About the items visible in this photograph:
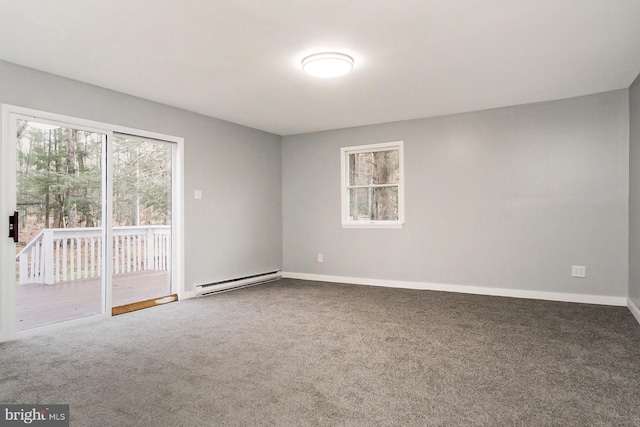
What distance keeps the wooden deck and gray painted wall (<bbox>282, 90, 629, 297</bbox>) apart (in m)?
2.68

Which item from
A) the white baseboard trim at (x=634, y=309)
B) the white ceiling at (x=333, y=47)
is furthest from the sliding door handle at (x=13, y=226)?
the white baseboard trim at (x=634, y=309)

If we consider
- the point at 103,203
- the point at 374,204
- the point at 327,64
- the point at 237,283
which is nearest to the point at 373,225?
the point at 374,204

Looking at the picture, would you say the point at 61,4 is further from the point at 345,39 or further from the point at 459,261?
the point at 459,261

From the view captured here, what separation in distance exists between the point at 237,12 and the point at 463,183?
3622 millimetres

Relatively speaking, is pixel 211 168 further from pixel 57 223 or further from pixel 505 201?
pixel 505 201

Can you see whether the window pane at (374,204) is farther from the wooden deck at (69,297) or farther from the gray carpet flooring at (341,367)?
the wooden deck at (69,297)

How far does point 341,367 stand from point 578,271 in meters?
3.38

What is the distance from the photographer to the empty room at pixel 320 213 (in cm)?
232

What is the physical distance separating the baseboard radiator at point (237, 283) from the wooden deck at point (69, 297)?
446mm

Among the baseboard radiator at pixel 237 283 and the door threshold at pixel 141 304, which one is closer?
the door threshold at pixel 141 304

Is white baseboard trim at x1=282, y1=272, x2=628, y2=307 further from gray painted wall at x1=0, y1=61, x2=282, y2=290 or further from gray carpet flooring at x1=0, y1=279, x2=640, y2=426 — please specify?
gray painted wall at x1=0, y1=61, x2=282, y2=290

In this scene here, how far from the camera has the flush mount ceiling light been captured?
3153mm

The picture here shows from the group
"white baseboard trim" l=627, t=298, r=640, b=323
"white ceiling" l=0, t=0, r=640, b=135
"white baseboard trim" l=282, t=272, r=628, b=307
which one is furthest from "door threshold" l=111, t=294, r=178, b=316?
"white baseboard trim" l=627, t=298, r=640, b=323

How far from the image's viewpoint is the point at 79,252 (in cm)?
394
